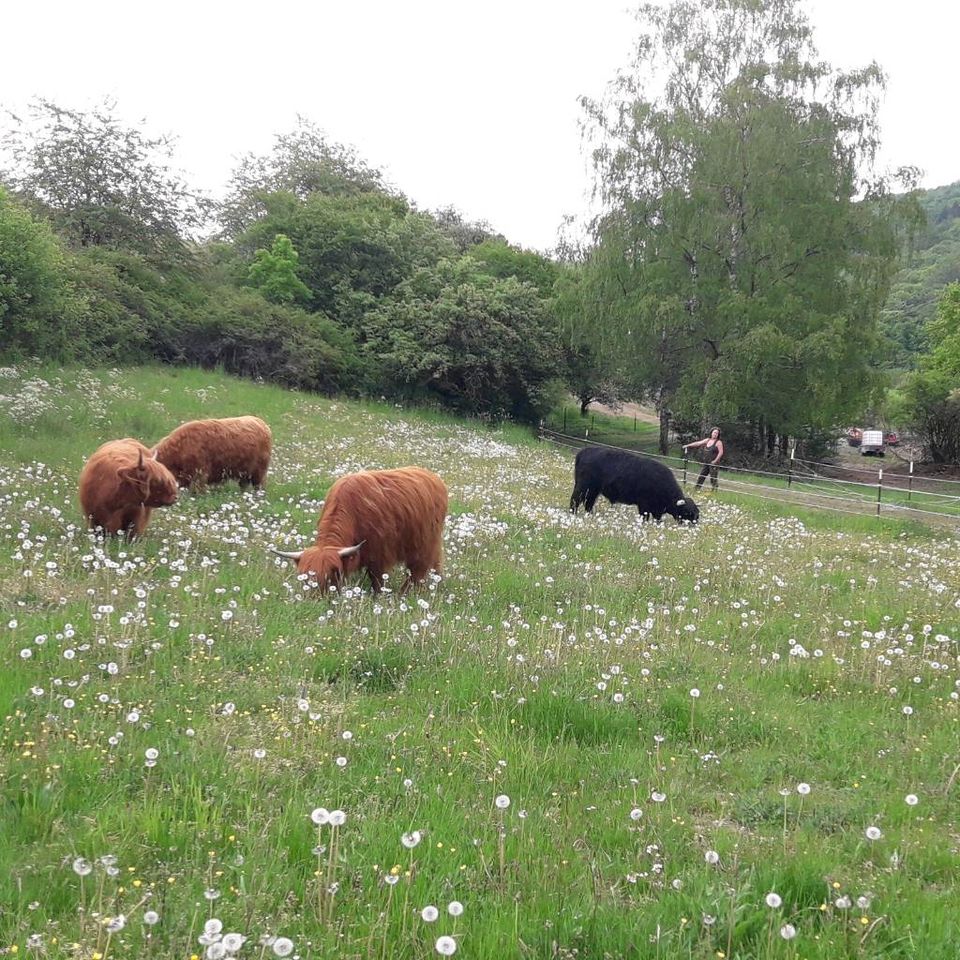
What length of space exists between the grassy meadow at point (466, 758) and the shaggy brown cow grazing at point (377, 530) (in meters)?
0.32

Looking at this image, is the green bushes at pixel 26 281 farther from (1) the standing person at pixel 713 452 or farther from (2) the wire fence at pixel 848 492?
(1) the standing person at pixel 713 452

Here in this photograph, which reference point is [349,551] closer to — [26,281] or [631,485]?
[631,485]

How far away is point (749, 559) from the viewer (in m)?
11.6

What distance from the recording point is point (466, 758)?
4449 millimetres

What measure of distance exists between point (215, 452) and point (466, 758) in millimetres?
10442

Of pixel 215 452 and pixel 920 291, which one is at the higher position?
pixel 920 291

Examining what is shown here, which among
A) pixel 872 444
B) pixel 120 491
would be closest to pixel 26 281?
pixel 120 491

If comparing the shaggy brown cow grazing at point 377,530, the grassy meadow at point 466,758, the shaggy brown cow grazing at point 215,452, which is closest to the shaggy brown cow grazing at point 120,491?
the grassy meadow at point 466,758

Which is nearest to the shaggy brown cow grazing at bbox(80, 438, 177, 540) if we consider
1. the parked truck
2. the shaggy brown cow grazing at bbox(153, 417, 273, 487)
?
Answer: the shaggy brown cow grazing at bbox(153, 417, 273, 487)

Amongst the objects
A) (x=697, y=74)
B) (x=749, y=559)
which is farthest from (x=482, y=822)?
(x=697, y=74)

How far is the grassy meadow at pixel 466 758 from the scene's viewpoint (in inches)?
115

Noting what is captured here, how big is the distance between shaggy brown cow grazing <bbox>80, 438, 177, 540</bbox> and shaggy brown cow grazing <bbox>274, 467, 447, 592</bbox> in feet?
8.19

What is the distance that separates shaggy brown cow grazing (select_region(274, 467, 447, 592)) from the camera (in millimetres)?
7992

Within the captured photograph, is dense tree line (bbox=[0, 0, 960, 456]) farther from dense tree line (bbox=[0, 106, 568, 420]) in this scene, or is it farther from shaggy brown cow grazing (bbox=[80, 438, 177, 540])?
shaggy brown cow grazing (bbox=[80, 438, 177, 540])
